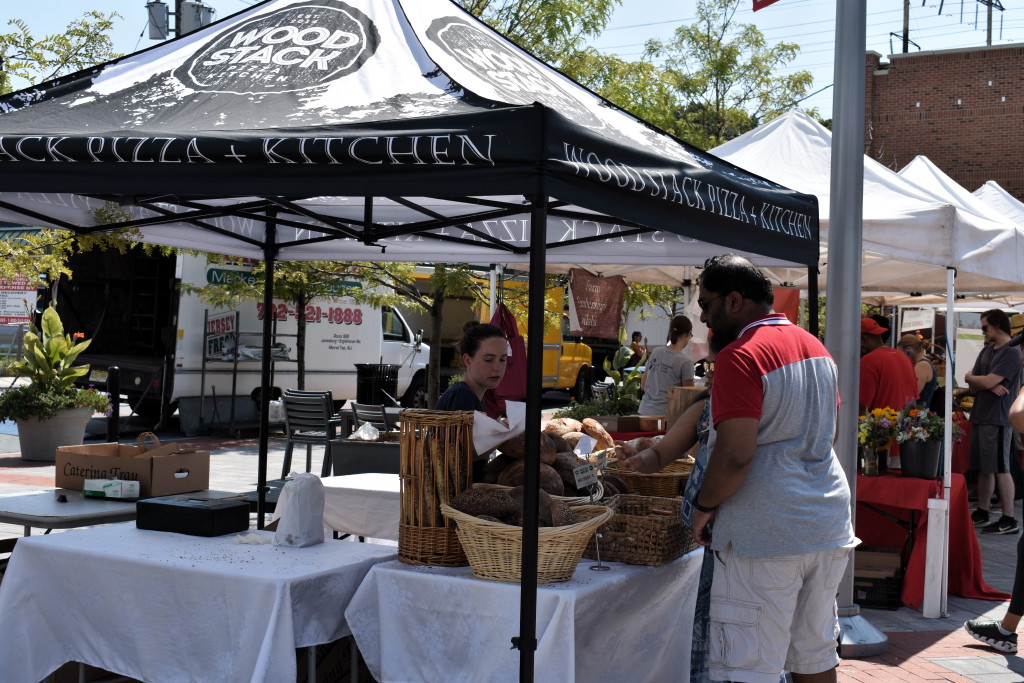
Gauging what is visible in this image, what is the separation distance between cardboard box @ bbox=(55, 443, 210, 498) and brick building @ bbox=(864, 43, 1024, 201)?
89.3ft

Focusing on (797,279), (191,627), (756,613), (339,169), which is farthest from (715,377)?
(797,279)

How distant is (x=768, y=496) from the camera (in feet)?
10.6

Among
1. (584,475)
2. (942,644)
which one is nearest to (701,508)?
(584,475)

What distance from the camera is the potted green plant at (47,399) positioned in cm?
1200

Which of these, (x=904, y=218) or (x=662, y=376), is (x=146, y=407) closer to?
(x=662, y=376)

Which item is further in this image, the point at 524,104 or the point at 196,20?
the point at 196,20

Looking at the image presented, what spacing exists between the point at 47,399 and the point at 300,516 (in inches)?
372

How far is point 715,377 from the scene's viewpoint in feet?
10.5

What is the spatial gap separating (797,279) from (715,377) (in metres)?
8.31

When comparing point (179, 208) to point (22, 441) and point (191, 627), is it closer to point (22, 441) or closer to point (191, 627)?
point (191, 627)

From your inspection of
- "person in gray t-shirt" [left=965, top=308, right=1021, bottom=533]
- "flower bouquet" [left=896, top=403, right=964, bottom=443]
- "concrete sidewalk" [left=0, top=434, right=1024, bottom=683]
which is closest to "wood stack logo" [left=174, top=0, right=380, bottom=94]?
"concrete sidewalk" [left=0, top=434, right=1024, bottom=683]

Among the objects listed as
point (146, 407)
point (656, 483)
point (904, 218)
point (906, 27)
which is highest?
point (906, 27)

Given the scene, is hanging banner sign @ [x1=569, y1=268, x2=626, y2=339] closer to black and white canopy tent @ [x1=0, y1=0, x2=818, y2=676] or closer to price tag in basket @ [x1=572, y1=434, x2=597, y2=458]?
black and white canopy tent @ [x1=0, y1=0, x2=818, y2=676]

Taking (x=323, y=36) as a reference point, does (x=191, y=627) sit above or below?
below
